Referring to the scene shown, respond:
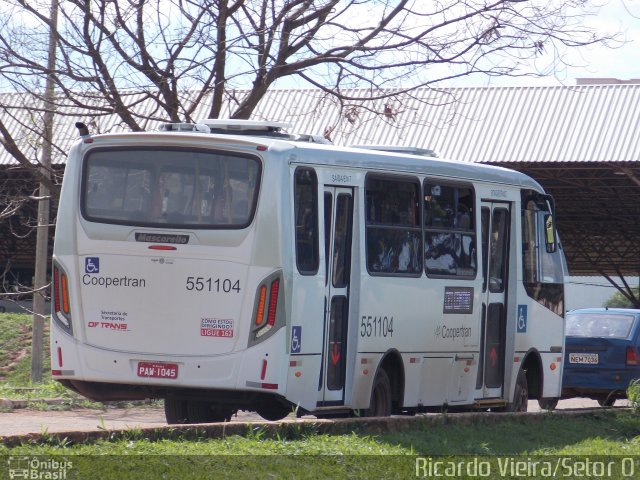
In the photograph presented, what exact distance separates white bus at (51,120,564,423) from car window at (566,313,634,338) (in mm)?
6411

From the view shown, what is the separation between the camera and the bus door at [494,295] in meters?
14.1

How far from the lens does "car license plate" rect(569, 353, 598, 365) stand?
723 inches

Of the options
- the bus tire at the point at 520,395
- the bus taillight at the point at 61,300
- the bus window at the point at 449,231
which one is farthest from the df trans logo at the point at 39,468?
the bus tire at the point at 520,395

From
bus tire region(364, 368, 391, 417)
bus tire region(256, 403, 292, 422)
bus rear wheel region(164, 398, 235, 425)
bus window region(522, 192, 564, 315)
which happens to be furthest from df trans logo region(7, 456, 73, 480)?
bus window region(522, 192, 564, 315)

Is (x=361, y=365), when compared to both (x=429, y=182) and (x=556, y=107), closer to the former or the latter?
(x=429, y=182)

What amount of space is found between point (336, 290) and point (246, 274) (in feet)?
4.06

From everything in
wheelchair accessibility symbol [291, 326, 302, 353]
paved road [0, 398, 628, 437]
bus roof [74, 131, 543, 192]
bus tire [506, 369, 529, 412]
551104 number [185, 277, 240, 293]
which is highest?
bus roof [74, 131, 543, 192]

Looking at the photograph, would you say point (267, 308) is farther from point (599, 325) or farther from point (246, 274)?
point (599, 325)

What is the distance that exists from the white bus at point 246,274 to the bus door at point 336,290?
0.02 metres

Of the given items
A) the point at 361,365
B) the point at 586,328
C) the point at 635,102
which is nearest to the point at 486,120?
the point at 635,102

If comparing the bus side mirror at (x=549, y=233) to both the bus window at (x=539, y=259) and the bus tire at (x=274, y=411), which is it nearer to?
the bus window at (x=539, y=259)

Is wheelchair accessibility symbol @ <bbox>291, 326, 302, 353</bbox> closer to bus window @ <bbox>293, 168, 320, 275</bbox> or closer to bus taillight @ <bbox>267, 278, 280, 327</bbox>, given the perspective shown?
bus taillight @ <bbox>267, 278, 280, 327</bbox>

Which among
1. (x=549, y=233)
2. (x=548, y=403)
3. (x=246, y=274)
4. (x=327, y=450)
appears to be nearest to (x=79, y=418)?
(x=246, y=274)

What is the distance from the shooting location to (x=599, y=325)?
62.2ft
